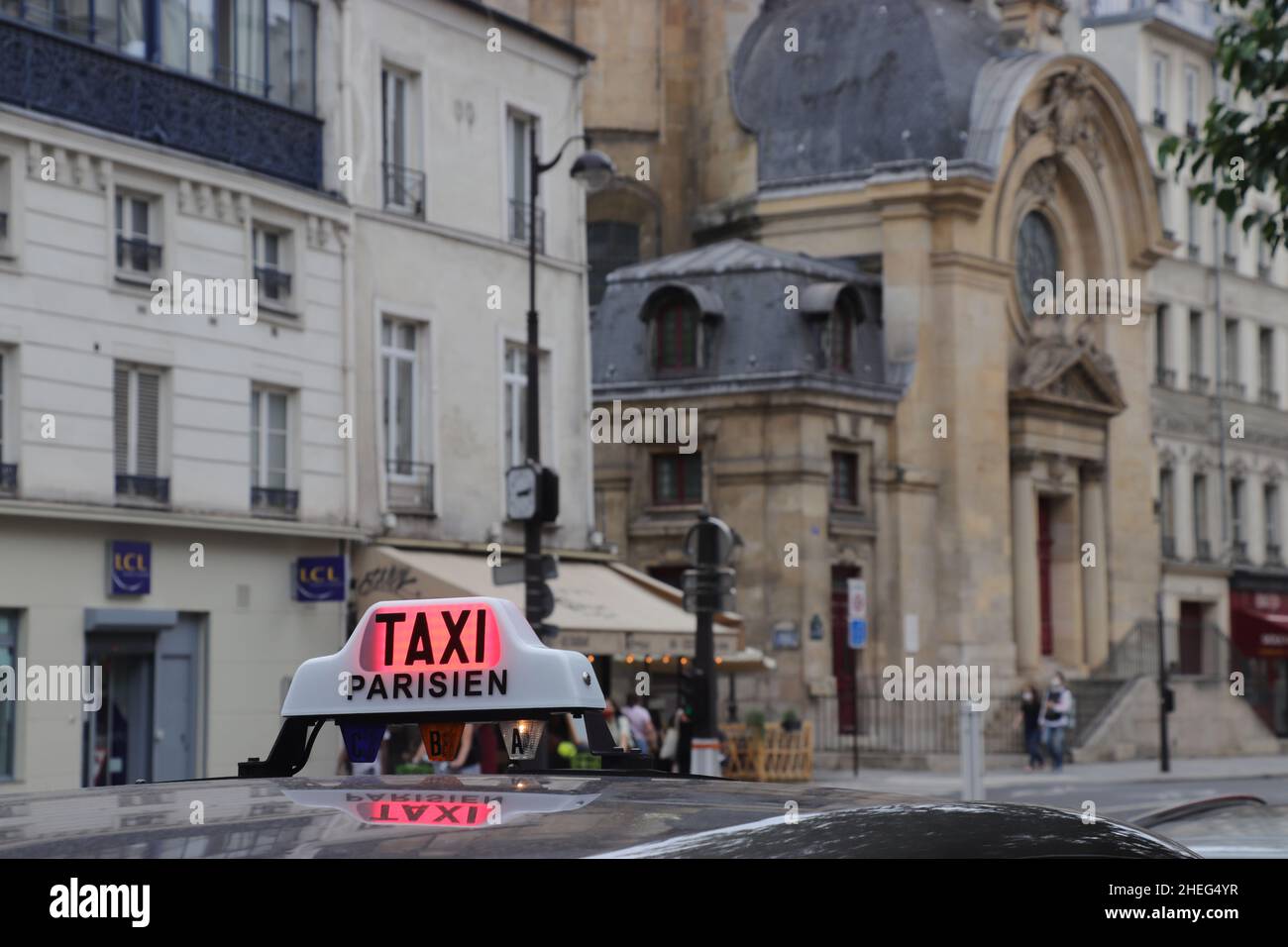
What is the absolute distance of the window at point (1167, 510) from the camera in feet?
176

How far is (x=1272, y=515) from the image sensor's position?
195 feet

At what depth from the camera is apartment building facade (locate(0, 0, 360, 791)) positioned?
23.4m

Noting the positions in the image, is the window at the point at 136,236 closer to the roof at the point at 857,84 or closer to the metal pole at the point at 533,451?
the metal pole at the point at 533,451

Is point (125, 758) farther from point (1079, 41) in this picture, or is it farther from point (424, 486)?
point (1079, 41)

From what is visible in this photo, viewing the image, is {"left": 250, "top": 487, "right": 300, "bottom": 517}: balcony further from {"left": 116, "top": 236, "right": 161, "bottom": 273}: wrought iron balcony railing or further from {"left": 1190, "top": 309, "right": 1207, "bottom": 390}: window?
{"left": 1190, "top": 309, "right": 1207, "bottom": 390}: window

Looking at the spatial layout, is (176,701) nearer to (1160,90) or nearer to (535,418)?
(535,418)

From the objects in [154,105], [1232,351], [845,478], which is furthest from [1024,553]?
[154,105]

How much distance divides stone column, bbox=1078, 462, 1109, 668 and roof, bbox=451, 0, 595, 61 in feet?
64.7

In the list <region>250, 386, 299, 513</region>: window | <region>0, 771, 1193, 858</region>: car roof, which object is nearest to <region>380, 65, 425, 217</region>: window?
<region>250, 386, 299, 513</region>: window

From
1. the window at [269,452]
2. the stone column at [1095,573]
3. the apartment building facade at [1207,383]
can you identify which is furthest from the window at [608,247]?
the window at [269,452]

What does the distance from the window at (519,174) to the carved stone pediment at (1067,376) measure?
646 inches

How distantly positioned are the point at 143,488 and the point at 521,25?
1039 centimetres

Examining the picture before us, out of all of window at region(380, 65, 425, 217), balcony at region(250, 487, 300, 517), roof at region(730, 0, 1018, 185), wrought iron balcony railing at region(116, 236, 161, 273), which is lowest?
balcony at region(250, 487, 300, 517)

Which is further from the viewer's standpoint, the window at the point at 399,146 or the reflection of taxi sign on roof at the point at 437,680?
the window at the point at 399,146
